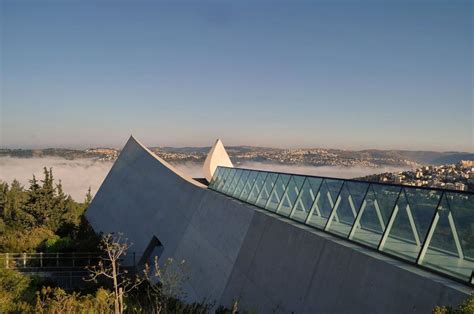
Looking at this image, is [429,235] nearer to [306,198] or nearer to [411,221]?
[411,221]

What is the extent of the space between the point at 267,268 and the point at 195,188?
9.60 metres

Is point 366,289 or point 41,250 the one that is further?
point 41,250

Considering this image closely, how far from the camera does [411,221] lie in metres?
7.80

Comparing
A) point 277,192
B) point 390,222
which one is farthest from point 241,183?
point 390,222

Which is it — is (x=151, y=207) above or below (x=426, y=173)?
below

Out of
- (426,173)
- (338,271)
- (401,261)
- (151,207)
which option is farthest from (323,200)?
(151,207)

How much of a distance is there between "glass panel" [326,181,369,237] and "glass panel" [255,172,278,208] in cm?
447

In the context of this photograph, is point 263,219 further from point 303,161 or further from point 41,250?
point 303,161

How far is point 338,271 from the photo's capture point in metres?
8.51

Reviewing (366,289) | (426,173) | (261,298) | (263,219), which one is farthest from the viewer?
(426,173)

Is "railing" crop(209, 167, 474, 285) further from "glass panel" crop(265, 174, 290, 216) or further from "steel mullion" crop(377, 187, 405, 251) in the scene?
"glass panel" crop(265, 174, 290, 216)

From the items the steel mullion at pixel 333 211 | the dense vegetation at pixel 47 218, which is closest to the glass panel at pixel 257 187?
the steel mullion at pixel 333 211

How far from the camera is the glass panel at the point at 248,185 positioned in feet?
54.1

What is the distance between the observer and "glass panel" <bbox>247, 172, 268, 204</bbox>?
15.6m
